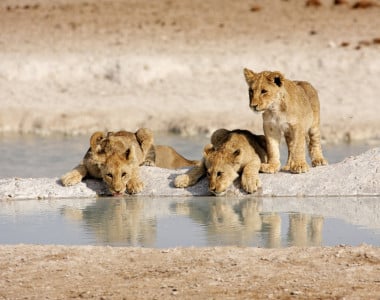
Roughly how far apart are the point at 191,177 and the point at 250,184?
2.32 ft

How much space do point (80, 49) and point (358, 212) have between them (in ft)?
55.2

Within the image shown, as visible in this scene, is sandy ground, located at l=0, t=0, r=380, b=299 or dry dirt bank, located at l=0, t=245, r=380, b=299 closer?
dry dirt bank, located at l=0, t=245, r=380, b=299

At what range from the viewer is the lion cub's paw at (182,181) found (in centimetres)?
1252

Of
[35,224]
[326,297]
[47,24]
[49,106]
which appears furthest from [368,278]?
[47,24]

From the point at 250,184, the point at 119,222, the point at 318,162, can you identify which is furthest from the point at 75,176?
the point at 318,162

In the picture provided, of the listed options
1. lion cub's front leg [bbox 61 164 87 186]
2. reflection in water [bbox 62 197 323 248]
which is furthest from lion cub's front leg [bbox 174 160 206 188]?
lion cub's front leg [bbox 61 164 87 186]

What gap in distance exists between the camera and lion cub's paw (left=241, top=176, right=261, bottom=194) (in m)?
12.1

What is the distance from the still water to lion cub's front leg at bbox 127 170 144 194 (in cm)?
8

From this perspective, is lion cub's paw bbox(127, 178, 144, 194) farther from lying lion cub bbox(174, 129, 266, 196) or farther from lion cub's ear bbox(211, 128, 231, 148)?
lion cub's ear bbox(211, 128, 231, 148)

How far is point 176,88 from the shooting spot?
23938 mm

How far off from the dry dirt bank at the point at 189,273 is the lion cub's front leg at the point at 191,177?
288 cm

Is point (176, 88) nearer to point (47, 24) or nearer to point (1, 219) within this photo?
point (47, 24)

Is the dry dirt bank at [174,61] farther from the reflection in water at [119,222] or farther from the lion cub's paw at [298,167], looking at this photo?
the reflection in water at [119,222]

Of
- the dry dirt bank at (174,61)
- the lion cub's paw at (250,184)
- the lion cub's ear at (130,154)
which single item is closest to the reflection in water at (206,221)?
the lion cub's paw at (250,184)
